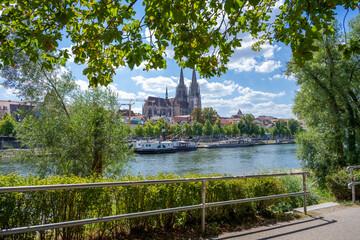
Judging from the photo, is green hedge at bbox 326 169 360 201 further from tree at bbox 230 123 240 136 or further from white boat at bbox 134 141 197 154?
tree at bbox 230 123 240 136

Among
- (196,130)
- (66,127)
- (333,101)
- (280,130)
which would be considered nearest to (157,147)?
(196,130)

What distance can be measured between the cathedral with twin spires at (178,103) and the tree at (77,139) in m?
146

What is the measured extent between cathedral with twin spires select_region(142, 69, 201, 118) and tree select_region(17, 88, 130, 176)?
146016 mm

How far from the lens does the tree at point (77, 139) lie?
11938mm

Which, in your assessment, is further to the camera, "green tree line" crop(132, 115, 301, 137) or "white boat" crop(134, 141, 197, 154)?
"green tree line" crop(132, 115, 301, 137)

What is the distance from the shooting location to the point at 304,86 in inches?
534

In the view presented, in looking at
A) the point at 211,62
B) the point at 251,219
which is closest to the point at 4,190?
the point at 211,62

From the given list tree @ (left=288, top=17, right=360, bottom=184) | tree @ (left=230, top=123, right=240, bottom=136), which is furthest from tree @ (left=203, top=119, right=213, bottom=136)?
tree @ (left=288, top=17, right=360, bottom=184)

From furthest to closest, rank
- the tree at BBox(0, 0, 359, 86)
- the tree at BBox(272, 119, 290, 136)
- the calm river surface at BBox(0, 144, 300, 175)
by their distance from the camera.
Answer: the tree at BBox(272, 119, 290, 136)
the calm river surface at BBox(0, 144, 300, 175)
the tree at BBox(0, 0, 359, 86)

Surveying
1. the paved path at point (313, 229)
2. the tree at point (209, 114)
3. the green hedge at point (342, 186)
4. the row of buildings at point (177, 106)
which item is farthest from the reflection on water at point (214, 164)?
the row of buildings at point (177, 106)

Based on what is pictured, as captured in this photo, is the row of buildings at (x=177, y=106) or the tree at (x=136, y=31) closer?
the tree at (x=136, y=31)

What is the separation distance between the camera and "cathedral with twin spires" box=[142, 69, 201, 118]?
161 meters

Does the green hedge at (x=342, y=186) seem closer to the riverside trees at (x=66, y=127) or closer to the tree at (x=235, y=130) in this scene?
the riverside trees at (x=66, y=127)

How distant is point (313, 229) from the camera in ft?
14.7
